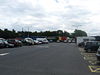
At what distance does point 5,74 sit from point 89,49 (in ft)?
60.4

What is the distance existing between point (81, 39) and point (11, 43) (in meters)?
19.5

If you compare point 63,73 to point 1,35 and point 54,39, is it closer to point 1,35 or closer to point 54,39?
point 1,35

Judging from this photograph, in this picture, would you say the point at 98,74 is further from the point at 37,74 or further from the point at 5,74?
the point at 5,74

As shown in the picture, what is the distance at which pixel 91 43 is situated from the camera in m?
25.9

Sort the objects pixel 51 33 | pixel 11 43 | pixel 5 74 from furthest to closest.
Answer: pixel 51 33
pixel 11 43
pixel 5 74

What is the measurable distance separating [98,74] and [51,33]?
424 feet

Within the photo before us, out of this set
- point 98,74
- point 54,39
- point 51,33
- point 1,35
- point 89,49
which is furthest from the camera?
point 51,33

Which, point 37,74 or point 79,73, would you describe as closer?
point 37,74

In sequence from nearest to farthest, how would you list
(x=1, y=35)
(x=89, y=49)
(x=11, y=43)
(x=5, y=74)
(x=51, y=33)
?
(x=5, y=74) → (x=89, y=49) → (x=11, y=43) → (x=1, y=35) → (x=51, y=33)

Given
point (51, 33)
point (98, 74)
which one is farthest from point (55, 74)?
point (51, 33)

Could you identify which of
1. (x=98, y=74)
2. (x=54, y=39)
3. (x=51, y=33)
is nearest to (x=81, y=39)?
(x=98, y=74)

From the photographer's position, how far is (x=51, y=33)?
138375 mm

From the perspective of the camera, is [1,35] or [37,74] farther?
[1,35]

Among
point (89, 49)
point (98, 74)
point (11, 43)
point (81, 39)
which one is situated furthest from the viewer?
point (81, 39)
